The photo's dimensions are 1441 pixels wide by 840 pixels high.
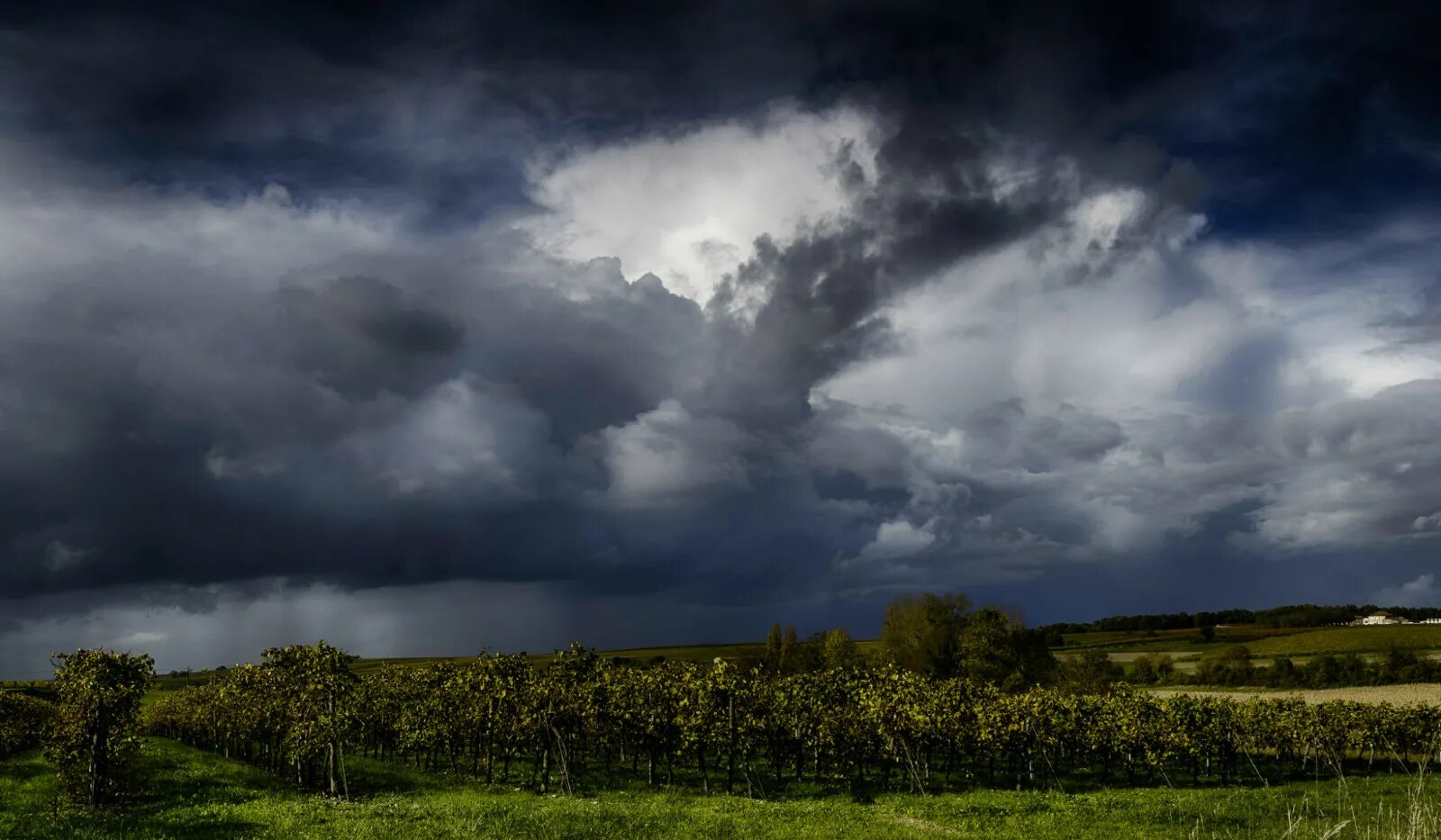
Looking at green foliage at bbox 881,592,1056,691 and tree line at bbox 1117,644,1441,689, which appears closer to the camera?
green foliage at bbox 881,592,1056,691

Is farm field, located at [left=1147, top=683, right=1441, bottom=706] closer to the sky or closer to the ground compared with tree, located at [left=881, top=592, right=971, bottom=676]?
closer to the ground

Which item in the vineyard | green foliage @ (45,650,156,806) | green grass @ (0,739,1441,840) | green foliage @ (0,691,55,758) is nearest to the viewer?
green grass @ (0,739,1441,840)

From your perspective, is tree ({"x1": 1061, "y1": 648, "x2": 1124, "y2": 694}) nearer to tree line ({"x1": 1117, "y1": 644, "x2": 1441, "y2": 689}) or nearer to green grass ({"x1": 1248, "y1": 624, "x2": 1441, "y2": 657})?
tree line ({"x1": 1117, "y1": 644, "x2": 1441, "y2": 689})

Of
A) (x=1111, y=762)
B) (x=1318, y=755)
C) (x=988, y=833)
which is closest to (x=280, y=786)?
(x=988, y=833)

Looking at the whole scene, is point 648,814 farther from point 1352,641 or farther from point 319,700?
point 1352,641

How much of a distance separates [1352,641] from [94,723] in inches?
8645

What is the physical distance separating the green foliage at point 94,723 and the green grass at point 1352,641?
613ft

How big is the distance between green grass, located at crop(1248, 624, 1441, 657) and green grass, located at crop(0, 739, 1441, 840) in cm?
14204

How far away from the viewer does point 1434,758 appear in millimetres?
77312

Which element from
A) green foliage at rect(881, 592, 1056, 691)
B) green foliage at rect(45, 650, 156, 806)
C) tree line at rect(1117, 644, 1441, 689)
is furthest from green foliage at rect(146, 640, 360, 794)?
tree line at rect(1117, 644, 1441, 689)

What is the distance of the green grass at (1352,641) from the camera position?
535 ft

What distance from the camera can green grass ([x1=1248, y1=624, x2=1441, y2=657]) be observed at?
163m

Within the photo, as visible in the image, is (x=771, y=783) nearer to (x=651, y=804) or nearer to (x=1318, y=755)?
(x=651, y=804)

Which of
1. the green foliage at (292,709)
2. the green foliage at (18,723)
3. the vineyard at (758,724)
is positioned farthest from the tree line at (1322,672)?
the green foliage at (18,723)
